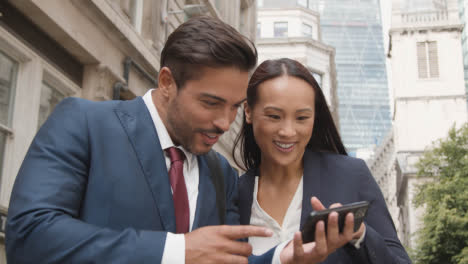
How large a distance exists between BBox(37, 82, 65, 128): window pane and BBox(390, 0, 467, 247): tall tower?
47109 mm

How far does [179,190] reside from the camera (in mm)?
2572

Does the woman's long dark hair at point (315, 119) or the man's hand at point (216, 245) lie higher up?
the woman's long dark hair at point (315, 119)

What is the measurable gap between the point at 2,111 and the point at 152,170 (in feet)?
18.0

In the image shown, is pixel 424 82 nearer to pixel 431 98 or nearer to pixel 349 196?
pixel 431 98

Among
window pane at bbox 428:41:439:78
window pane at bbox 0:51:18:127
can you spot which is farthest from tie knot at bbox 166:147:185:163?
window pane at bbox 428:41:439:78

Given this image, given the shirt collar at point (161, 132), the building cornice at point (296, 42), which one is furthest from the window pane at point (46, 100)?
the building cornice at point (296, 42)

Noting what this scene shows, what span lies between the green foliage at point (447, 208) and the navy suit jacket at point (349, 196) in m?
24.2

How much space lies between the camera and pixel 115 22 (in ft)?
32.5

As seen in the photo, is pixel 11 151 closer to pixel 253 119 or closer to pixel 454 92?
pixel 253 119

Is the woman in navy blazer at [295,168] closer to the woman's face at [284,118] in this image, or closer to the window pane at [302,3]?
the woman's face at [284,118]

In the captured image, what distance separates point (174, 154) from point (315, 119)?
4.44ft

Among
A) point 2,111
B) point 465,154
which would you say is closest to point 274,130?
point 2,111

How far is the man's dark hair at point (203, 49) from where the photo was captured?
2664 mm

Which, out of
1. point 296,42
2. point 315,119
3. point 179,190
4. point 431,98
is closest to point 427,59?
point 431,98
